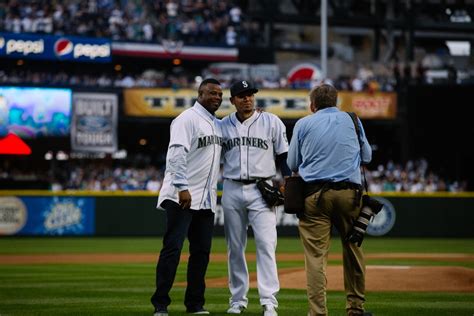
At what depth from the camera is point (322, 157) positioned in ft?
27.5

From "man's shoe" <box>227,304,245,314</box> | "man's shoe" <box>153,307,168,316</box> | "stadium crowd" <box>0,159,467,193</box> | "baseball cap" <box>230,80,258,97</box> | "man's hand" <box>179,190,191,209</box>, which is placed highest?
"baseball cap" <box>230,80,258,97</box>

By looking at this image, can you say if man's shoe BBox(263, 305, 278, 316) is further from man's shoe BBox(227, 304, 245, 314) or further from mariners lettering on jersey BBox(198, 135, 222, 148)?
mariners lettering on jersey BBox(198, 135, 222, 148)

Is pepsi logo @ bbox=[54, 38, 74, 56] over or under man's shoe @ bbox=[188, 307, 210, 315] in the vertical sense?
over

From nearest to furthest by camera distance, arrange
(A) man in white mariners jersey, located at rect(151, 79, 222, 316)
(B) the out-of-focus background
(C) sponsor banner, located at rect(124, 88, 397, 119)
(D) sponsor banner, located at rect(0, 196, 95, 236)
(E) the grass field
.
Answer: (A) man in white mariners jersey, located at rect(151, 79, 222, 316) → (E) the grass field → (D) sponsor banner, located at rect(0, 196, 95, 236) → (B) the out-of-focus background → (C) sponsor banner, located at rect(124, 88, 397, 119)

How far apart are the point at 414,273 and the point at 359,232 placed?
20.5 ft

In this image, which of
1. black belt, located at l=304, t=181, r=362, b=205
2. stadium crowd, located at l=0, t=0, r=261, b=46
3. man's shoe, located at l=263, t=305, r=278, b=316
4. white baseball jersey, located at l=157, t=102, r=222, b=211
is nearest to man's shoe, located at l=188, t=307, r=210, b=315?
man's shoe, located at l=263, t=305, r=278, b=316

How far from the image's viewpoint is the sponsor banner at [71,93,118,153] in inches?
1406

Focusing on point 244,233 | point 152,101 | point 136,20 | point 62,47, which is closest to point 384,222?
point 152,101

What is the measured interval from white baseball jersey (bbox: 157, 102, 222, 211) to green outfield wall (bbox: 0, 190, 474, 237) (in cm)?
1816

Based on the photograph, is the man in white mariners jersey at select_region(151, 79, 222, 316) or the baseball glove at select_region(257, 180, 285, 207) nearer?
the man in white mariners jersey at select_region(151, 79, 222, 316)

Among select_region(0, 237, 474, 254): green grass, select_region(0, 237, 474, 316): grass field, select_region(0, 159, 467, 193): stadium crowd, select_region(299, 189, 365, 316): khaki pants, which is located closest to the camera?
select_region(299, 189, 365, 316): khaki pants

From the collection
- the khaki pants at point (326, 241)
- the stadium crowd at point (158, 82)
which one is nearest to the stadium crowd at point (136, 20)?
the stadium crowd at point (158, 82)

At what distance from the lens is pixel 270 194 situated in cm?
920

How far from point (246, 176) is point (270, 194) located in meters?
0.28
